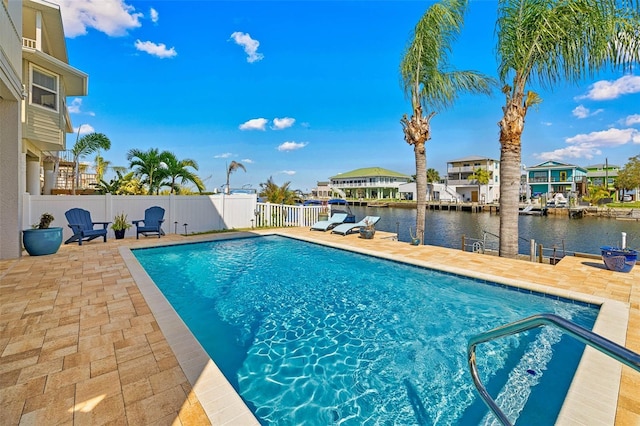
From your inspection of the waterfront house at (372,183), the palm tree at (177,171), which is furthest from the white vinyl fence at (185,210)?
the waterfront house at (372,183)

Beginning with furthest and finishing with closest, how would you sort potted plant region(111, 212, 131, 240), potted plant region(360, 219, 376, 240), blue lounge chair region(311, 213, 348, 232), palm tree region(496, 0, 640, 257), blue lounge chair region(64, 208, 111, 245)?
blue lounge chair region(311, 213, 348, 232) < potted plant region(360, 219, 376, 240) < potted plant region(111, 212, 131, 240) < blue lounge chair region(64, 208, 111, 245) < palm tree region(496, 0, 640, 257)

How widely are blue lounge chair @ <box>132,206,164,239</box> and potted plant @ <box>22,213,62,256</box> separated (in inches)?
111

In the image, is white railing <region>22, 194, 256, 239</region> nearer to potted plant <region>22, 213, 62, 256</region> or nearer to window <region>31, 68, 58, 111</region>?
potted plant <region>22, 213, 62, 256</region>

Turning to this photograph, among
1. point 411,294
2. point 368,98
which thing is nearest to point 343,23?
point 368,98

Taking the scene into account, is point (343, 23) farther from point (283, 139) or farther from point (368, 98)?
point (283, 139)

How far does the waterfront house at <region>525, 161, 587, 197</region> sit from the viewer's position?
50344mm

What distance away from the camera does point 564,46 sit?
7684mm

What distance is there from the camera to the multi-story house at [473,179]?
169 ft

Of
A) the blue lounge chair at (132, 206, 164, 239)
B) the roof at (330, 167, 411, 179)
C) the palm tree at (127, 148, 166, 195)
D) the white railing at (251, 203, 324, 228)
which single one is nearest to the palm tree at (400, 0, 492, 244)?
→ the white railing at (251, 203, 324, 228)

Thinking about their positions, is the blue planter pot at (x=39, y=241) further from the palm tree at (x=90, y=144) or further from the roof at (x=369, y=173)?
the roof at (x=369, y=173)

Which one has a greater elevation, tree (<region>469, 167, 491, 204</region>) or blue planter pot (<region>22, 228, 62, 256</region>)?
tree (<region>469, 167, 491, 204</region>)

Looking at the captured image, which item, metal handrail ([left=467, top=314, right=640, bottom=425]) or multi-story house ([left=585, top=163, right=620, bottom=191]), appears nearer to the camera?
metal handrail ([left=467, top=314, right=640, bottom=425])

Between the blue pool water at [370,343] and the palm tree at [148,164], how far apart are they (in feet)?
35.6

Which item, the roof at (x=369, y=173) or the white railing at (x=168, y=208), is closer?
the white railing at (x=168, y=208)
